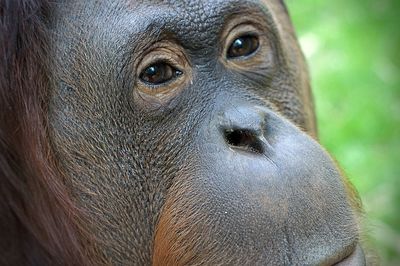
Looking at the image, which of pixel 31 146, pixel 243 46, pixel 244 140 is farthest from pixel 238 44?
pixel 31 146

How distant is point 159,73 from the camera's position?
2779 mm

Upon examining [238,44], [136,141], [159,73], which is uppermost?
[238,44]

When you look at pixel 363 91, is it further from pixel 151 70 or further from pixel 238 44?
pixel 151 70

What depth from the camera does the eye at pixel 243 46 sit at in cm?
293

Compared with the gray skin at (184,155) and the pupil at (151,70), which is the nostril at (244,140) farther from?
the pupil at (151,70)

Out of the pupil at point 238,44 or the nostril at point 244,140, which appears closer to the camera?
the nostril at point 244,140

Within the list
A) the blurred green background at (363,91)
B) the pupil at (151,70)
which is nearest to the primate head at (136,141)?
the pupil at (151,70)

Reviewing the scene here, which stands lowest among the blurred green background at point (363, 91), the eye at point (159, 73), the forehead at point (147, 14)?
the eye at point (159, 73)

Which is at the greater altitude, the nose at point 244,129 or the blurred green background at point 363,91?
the blurred green background at point 363,91

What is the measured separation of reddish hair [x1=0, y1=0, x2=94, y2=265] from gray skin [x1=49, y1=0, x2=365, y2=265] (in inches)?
1.9

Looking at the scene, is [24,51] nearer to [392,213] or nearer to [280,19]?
[280,19]

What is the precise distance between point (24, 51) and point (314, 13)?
4.58 meters

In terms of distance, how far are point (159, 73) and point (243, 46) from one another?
1.14ft

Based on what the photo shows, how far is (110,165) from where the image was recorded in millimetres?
2783
